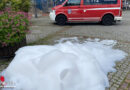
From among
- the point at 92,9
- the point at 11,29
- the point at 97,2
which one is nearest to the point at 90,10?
the point at 92,9

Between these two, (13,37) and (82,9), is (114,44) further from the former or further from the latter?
(82,9)

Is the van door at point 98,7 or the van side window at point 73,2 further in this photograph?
the van side window at point 73,2

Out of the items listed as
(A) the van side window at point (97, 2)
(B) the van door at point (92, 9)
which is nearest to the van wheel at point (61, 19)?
(B) the van door at point (92, 9)

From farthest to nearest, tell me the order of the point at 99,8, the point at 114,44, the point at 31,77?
the point at 99,8, the point at 114,44, the point at 31,77

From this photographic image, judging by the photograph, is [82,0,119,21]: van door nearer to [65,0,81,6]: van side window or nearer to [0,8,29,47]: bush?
Answer: [65,0,81,6]: van side window

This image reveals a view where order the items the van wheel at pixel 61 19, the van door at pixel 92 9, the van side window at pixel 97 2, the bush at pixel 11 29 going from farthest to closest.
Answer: the van wheel at pixel 61 19
the van door at pixel 92 9
the van side window at pixel 97 2
the bush at pixel 11 29

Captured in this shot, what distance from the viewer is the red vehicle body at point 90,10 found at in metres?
9.54

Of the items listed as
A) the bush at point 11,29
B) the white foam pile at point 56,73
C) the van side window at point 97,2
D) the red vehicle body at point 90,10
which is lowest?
the white foam pile at point 56,73

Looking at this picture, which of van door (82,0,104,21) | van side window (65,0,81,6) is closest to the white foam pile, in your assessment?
van door (82,0,104,21)

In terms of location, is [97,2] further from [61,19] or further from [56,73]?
[56,73]

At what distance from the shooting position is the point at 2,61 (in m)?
4.53

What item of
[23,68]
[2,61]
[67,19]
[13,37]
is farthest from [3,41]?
[67,19]

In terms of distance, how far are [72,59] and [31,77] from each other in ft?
3.30

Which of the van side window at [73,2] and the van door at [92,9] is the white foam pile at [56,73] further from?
the van side window at [73,2]
